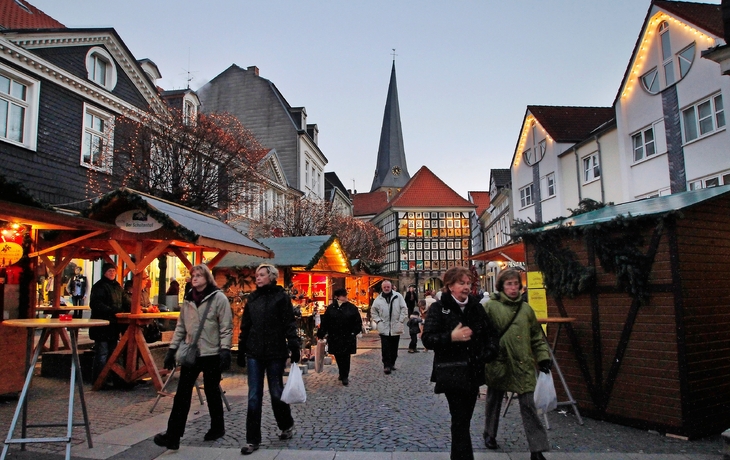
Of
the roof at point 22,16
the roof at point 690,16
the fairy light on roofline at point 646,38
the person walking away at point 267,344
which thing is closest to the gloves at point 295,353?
the person walking away at point 267,344

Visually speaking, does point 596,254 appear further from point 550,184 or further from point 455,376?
point 550,184

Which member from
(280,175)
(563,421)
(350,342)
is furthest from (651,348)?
(280,175)

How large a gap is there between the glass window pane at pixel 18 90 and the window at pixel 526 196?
26.2 metres

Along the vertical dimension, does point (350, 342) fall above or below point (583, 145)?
below

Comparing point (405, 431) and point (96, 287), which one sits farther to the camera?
point (96, 287)

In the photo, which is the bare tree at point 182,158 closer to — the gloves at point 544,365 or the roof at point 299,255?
the roof at point 299,255

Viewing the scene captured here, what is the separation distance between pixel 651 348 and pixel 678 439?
0.92 m

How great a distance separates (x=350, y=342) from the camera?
952cm

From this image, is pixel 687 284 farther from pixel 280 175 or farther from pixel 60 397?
pixel 280 175

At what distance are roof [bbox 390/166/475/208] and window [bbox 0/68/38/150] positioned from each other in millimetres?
51580

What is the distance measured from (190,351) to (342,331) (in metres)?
4.55

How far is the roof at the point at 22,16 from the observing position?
16833 millimetres

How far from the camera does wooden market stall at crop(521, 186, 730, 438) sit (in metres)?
5.59

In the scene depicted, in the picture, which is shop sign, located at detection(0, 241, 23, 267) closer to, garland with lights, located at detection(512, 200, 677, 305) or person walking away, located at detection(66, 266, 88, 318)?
garland with lights, located at detection(512, 200, 677, 305)
